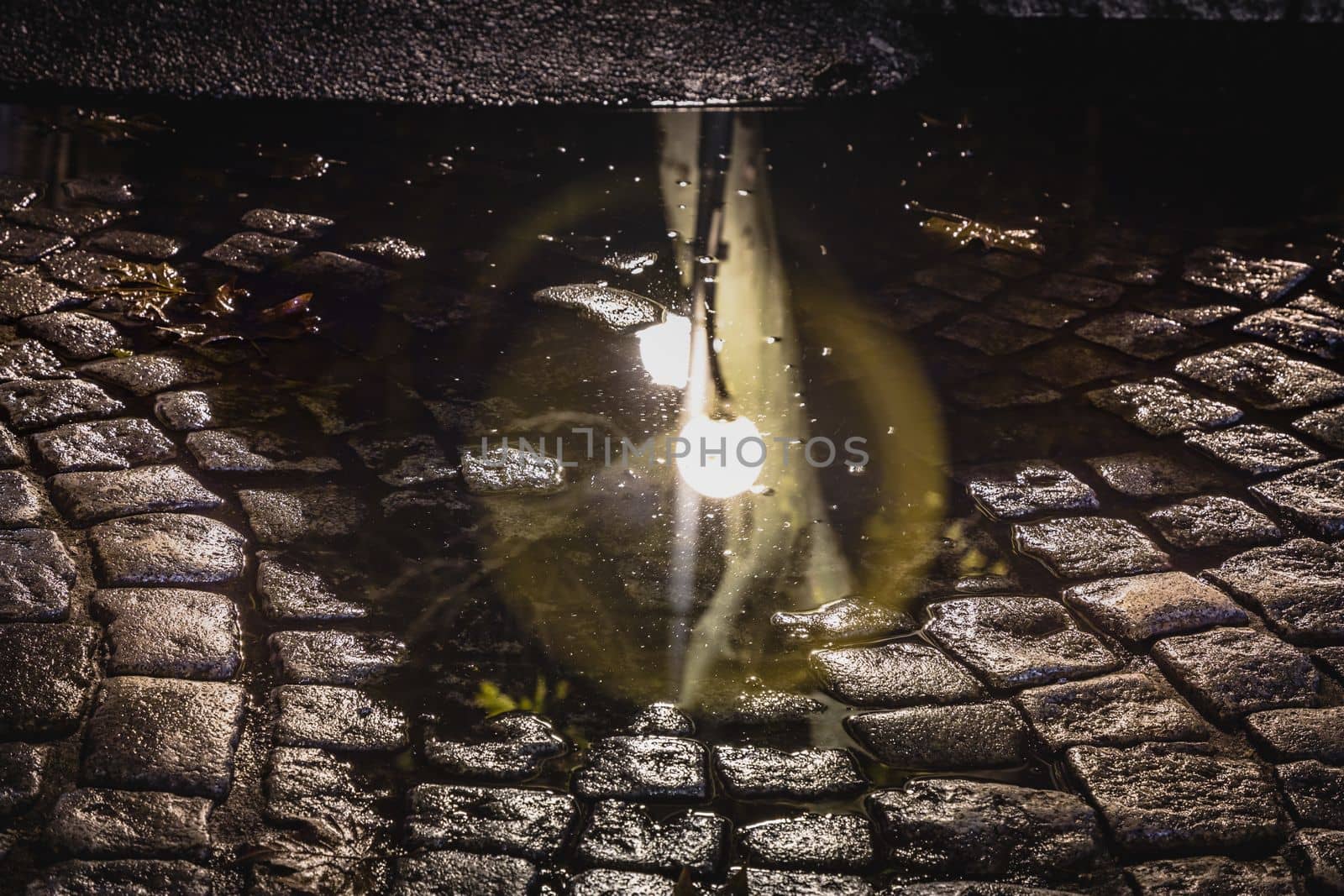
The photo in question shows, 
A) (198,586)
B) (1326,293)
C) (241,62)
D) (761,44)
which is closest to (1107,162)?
(1326,293)

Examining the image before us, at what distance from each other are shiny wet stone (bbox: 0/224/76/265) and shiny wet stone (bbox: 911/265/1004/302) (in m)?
3.51

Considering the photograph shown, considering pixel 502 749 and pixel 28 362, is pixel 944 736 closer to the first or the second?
pixel 502 749

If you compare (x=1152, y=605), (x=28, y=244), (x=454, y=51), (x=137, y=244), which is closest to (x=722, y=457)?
(x=1152, y=605)

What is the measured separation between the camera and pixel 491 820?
225 cm

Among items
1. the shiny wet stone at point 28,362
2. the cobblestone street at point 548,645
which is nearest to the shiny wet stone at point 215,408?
the cobblestone street at point 548,645

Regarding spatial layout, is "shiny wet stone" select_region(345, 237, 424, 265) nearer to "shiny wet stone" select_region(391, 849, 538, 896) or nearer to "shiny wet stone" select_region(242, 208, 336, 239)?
"shiny wet stone" select_region(242, 208, 336, 239)

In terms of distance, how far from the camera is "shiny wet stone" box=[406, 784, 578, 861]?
7.20 ft

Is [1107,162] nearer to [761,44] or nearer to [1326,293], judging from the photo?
[1326,293]

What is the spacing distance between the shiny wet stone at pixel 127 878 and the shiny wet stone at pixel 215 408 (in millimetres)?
1689

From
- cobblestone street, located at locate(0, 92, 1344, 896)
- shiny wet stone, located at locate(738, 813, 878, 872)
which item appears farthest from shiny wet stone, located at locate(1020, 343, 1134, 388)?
shiny wet stone, located at locate(738, 813, 878, 872)

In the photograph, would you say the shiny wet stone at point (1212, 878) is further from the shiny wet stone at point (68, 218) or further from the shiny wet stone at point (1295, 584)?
the shiny wet stone at point (68, 218)

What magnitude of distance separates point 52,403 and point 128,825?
1.83m

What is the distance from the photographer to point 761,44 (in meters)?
7.43

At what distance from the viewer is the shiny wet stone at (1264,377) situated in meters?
3.99
